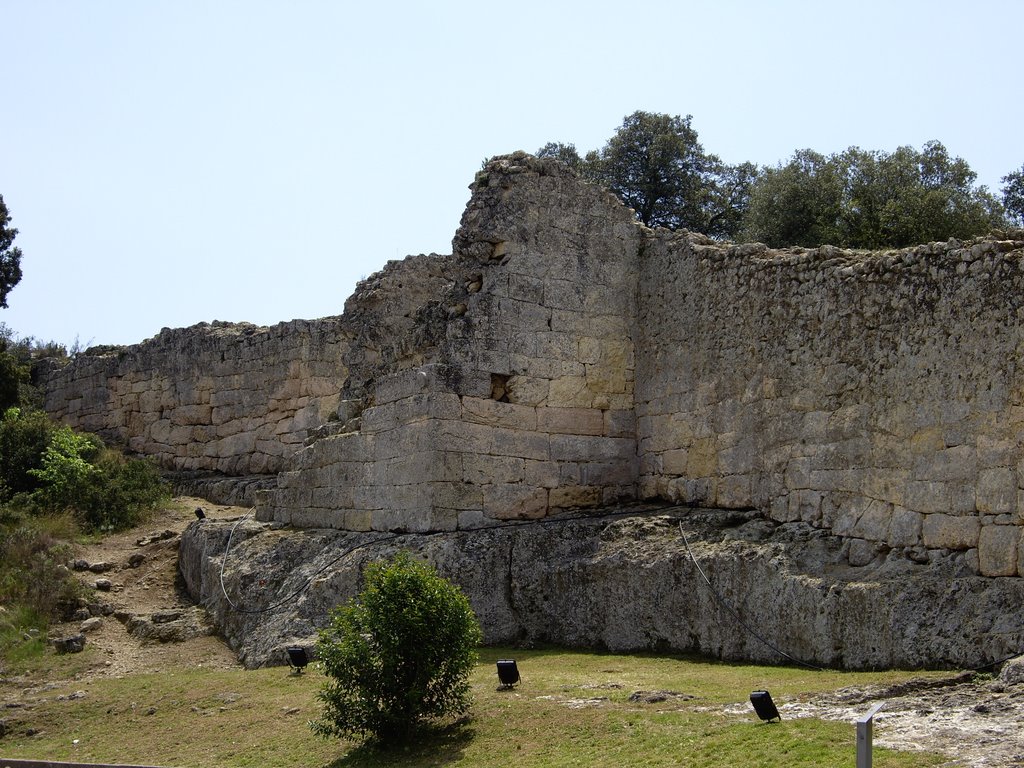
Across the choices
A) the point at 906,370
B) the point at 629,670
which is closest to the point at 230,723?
the point at 629,670

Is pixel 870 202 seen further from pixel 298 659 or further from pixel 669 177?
pixel 298 659

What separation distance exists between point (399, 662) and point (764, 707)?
258cm

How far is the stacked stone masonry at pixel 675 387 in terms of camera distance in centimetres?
922

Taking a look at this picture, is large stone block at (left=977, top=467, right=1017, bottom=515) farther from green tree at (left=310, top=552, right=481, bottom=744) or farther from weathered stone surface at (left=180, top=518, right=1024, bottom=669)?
green tree at (left=310, top=552, right=481, bottom=744)

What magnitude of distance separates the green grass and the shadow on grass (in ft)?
0.05

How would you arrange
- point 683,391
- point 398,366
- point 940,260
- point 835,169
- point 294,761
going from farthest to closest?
point 835,169 < point 398,366 < point 683,391 < point 940,260 < point 294,761

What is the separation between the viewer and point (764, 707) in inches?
294

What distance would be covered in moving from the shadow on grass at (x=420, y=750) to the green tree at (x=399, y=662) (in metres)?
0.08

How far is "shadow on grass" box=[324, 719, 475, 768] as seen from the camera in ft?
27.5

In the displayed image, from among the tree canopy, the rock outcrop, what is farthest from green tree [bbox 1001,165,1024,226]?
the rock outcrop

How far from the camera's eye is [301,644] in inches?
457

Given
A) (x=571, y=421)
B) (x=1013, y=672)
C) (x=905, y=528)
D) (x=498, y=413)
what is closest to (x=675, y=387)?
(x=571, y=421)

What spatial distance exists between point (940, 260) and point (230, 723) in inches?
247

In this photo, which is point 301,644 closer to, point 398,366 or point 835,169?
point 398,366
